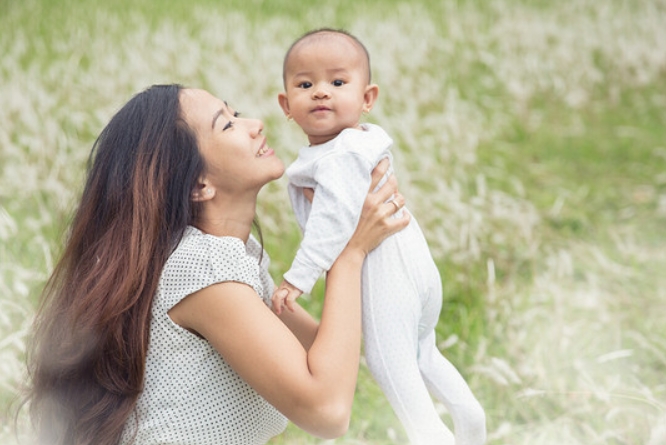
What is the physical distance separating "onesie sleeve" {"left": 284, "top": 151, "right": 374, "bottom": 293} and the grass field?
4.25ft

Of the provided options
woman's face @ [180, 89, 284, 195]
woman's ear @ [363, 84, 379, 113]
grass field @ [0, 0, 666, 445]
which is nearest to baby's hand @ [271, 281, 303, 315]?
woman's face @ [180, 89, 284, 195]

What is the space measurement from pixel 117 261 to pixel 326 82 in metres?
0.83

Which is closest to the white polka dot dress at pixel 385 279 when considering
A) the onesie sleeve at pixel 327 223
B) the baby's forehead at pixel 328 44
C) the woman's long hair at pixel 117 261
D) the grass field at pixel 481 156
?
the onesie sleeve at pixel 327 223

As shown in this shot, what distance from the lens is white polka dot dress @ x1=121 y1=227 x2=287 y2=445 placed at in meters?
2.88

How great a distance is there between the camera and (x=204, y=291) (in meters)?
2.81

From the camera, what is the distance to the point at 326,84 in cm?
301

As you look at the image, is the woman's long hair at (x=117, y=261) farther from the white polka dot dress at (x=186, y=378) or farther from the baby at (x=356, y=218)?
the baby at (x=356, y=218)

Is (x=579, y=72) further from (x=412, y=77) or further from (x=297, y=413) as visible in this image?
(x=297, y=413)

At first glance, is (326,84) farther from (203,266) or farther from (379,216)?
(203,266)

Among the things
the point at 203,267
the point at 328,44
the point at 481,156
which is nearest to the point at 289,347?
the point at 203,267

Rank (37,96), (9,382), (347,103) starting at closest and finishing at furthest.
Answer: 1. (347,103)
2. (9,382)
3. (37,96)

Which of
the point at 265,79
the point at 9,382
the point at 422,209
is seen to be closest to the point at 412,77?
the point at 265,79

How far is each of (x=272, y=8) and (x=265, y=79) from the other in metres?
3.43

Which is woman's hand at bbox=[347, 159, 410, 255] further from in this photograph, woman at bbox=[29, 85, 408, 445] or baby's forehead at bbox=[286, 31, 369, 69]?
baby's forehead at bbox=[286, 31, 369, 69]
